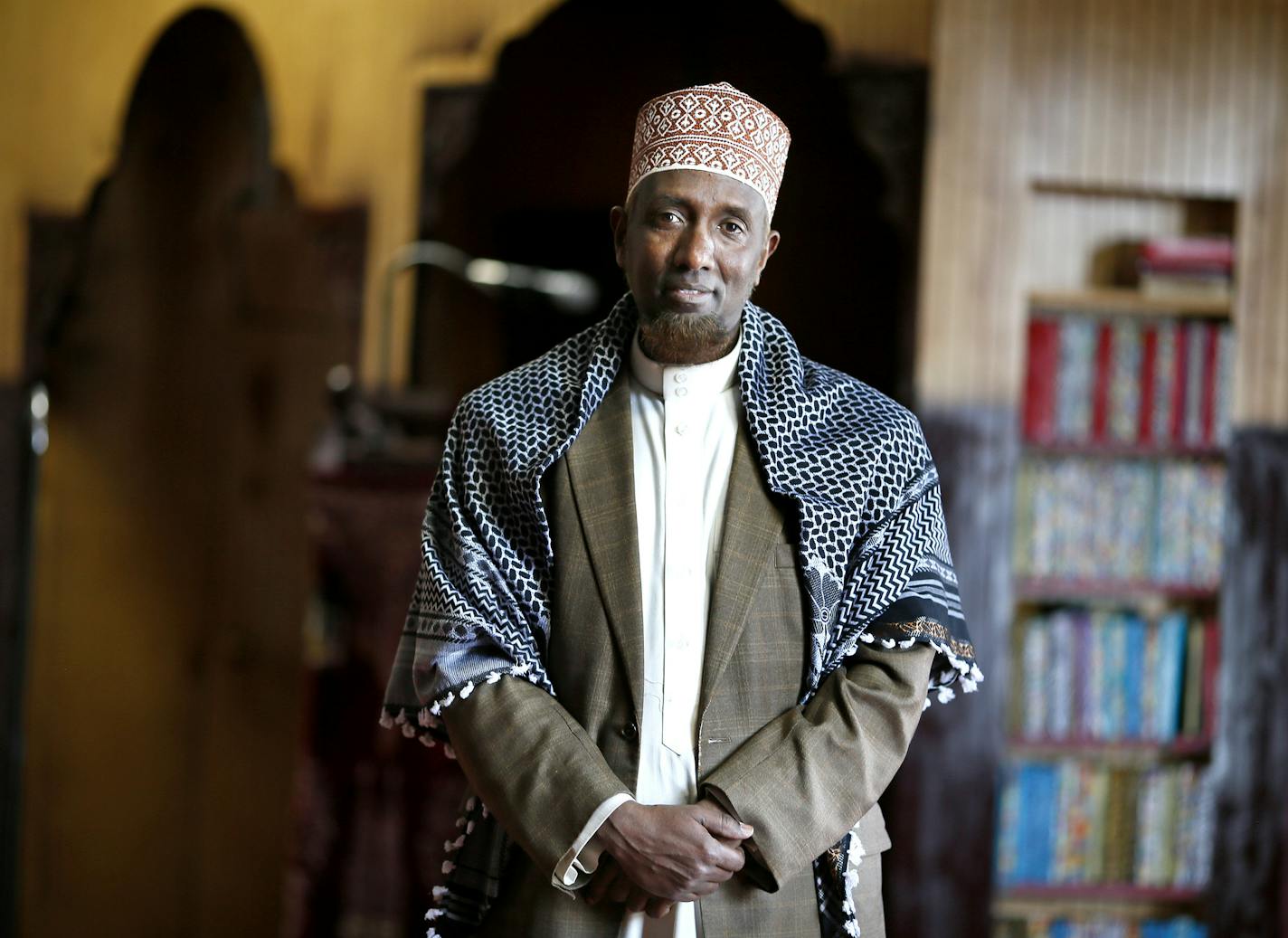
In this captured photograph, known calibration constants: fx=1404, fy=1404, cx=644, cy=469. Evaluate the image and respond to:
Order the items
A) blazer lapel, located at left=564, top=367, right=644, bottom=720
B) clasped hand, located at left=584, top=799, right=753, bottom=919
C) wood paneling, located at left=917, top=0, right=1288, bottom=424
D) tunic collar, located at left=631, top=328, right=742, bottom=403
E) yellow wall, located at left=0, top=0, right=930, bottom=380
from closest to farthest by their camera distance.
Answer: clasped hand, located at left=584, top=799, right=753, bottom=919
blazer lapel, located at left=564, top=367, right=644, bottom=720
tunic collar, located at left=631, top=328, right=742, bottom=403
wood paneling, located at left=917, top=0, right=1288, bottom=424
yellow wall, located at left=0, top=0, right=930, bottom=380

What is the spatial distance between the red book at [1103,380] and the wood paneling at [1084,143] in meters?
0.22

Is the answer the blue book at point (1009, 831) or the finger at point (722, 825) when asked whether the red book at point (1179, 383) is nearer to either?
the blue book at point (1009, 831)

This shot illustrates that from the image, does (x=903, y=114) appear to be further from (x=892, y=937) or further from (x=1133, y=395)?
(x=892, y=937)

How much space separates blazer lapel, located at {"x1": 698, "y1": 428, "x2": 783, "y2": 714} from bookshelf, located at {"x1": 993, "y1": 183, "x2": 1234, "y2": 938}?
6.01 ft

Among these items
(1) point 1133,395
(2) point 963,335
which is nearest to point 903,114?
(2) point 963,335

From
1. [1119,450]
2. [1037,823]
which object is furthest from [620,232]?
[1037,823]

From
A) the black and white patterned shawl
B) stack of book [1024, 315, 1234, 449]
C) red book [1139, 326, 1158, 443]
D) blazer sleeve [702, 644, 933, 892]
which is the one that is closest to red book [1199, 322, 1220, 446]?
stack of book [1024, 315, 1234, 449]

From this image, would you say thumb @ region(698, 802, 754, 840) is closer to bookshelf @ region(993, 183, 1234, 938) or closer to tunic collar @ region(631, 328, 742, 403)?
tunic collar @ region(631, 328, 742, 403)

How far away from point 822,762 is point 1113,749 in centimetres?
202

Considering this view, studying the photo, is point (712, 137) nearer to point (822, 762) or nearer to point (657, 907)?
point (822, 762)

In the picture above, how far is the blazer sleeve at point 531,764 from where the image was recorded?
150cm

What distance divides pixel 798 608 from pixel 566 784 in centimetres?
33

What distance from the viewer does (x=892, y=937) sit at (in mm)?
3242

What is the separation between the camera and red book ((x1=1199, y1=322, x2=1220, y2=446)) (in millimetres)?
3295
